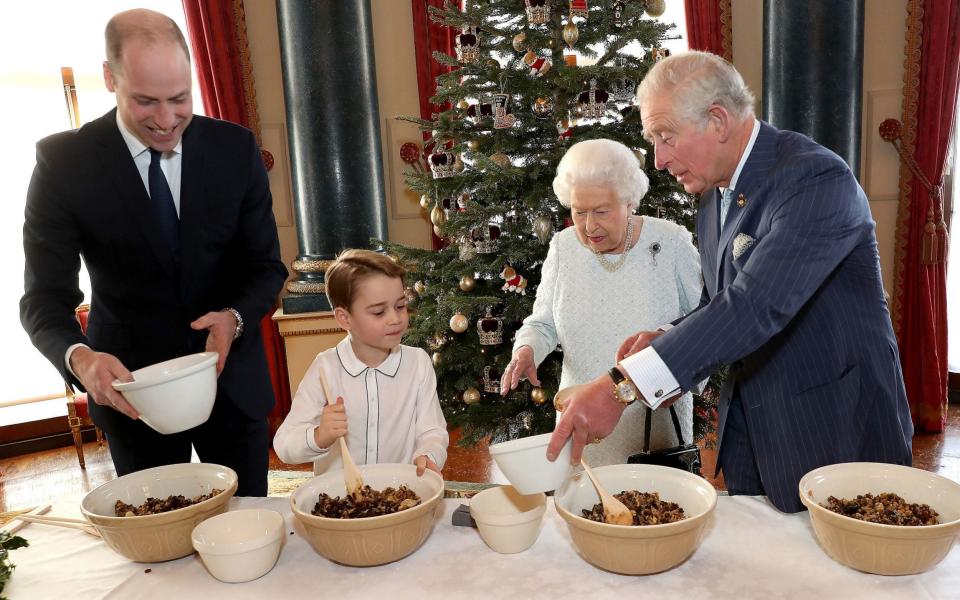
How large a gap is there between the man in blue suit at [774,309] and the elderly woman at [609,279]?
0.66 metres

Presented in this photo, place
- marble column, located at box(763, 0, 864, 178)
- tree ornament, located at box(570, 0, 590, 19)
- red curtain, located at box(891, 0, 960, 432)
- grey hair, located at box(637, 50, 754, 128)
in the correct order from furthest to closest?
red curtain, located at box(891, 0, 960, 432) < marble column, located at box(763, 0, 864, 178) < tree ornament, located at box(570, 0, 590, 19) < grey hair, located at box(637, 50, 754, 128)

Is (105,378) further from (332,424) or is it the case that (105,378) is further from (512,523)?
(512,523)

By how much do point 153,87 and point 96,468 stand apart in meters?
3.83

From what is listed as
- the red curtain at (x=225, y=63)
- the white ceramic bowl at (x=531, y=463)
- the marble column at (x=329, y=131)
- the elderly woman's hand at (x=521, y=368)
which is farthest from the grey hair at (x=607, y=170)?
the red curtain at (x=225, y=63)

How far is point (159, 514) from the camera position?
4.60ft

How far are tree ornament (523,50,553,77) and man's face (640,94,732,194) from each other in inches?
69.8

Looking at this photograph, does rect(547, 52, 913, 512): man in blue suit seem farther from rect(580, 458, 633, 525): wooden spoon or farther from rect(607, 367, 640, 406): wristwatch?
rect(580, 458, 633, 525): wooden spoon

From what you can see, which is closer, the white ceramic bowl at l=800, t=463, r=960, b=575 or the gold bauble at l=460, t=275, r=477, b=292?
the white ceramic bowl at l=800, t=463, r=960, b=575

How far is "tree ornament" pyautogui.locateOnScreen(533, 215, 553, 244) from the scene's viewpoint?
3.42 m

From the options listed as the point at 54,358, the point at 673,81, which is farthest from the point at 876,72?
the point at 54,358

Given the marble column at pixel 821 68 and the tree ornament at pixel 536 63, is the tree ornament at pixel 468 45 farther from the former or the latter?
the marble column at pixel 821 68

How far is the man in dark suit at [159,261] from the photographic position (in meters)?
1.85

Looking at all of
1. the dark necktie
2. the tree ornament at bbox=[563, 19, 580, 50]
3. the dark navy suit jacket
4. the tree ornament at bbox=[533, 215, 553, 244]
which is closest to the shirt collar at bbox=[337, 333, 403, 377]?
the dark navy suit jacket

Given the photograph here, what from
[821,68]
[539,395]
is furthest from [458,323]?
[821,68]
